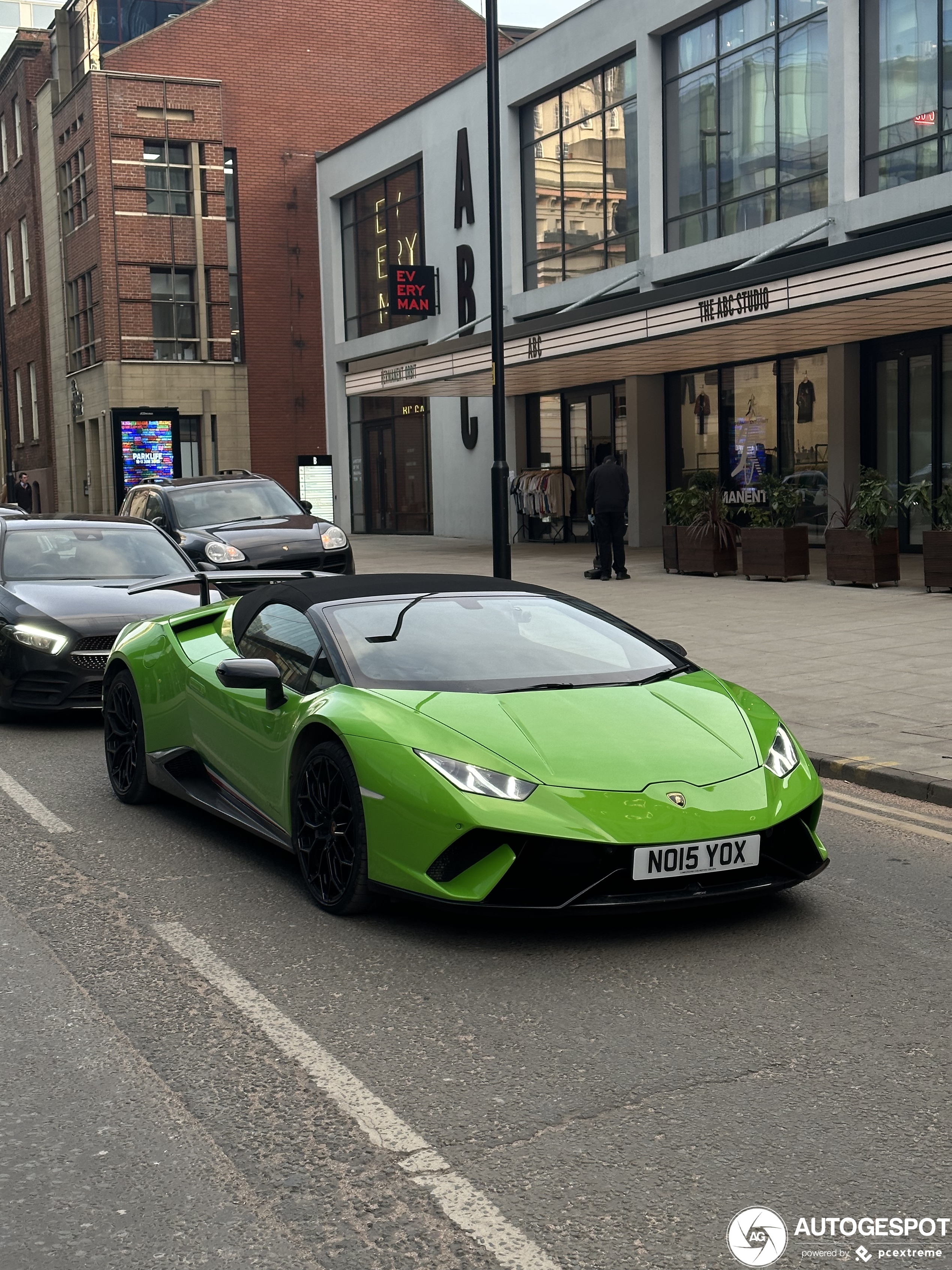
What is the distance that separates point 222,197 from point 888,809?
39013 mm

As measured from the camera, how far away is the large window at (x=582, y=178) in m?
26.1

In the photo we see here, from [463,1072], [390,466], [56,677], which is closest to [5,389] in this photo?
[390,466]

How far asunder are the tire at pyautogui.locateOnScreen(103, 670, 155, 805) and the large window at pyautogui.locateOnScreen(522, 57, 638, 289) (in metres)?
20.0

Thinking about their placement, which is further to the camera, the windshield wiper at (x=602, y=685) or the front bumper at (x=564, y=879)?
the windshield wiper at (x=602, y=685)

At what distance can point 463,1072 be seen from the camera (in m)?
4.05

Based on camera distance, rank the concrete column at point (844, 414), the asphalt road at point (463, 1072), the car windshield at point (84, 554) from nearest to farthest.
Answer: the asphalt road at point (463, 1072) → the car windshield at point (84, 554) → the concrete column at point (844, 414)

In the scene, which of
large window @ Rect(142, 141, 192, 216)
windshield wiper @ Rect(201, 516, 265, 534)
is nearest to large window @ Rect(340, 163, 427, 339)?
large window @ Rect(142, 141, 192, 216)

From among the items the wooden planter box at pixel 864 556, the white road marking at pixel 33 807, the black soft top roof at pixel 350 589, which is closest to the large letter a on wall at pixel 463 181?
the wooden planter box at pixel 864 556

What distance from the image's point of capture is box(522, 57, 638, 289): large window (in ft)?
85.7

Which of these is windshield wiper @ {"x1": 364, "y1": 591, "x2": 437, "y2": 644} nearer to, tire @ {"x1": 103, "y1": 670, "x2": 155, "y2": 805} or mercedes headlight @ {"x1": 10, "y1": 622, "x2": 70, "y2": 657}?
tire @ {"x1": 103, "y1": 670, "x2": 155, "y2": 805}

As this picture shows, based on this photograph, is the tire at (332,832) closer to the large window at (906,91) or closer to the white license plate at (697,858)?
the white license plate at (697,858)

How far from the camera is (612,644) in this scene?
6504mm

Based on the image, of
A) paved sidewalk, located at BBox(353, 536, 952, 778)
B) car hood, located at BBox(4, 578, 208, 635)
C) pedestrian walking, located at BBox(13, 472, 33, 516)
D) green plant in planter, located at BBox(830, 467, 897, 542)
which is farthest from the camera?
pedestrian walking, located at BBox(13, 472, 33, 516)

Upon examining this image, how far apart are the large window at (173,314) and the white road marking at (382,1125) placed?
39.7 m
